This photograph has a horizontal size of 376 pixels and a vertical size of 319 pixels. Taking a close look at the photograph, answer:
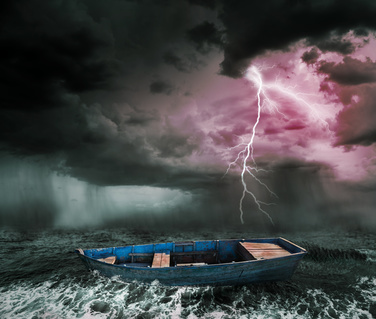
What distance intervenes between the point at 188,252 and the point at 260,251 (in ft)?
24.0

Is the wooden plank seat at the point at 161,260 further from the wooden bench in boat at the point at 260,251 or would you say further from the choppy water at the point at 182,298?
the wooden bench in boat at the point at 260,251

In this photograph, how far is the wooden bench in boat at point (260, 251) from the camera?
16.1m

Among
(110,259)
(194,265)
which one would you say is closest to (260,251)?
(194,265)

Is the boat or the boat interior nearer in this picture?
the boat

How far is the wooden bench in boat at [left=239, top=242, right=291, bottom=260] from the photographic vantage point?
16.1 m

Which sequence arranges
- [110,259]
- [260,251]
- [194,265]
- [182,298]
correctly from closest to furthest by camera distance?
1. [182,298]
2. [194,265]
3. [260,251]
4. [110,259]

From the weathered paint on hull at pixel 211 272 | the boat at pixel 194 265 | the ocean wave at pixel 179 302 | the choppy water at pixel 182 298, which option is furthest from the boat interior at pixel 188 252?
the ocean wave at pixel 179 302

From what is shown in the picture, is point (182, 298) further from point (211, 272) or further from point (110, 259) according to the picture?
point (110, 259)

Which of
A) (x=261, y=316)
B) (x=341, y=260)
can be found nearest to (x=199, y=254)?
(x=261, y=316)

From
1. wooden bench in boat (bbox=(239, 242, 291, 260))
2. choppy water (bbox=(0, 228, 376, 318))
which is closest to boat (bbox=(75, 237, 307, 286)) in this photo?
A: wooden bench in boat (bbox=(239, 242, 291, 260))

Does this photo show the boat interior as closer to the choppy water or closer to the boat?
the boat

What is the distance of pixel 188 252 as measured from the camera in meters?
19.4

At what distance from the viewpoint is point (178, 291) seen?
1622cm

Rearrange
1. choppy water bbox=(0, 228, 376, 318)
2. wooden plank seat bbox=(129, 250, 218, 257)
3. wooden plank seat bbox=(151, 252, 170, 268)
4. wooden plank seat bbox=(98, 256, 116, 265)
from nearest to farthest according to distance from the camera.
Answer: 1. choppy water bbox=(0, 228, 376, 318)
2. wooden plank seat bbox=(151, 252, 170, 268)
3. wooden plank seat bbox=(98, 256, 116, 265)
4. wooden plank seat bbox=(129, 250, 218, 257)
